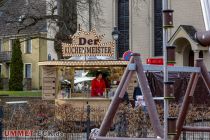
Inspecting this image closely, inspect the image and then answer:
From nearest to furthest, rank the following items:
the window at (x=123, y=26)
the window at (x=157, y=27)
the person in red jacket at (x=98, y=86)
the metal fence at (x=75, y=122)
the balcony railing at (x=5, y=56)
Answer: the metal fence at (x=75, y=122) < the person in red jacket at (x=98, y=86) < the window at (x=157, y=27) < the window at (x=123, y=26) < the balcony railing at (x=5, y=56)

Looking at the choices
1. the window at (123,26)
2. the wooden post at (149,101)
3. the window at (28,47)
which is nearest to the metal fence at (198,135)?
the wooden post at (149,101)

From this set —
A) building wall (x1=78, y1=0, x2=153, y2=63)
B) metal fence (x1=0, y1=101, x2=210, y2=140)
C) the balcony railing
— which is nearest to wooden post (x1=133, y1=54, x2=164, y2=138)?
metal fence (x1=0, y1=101, x2=210, y2=140)

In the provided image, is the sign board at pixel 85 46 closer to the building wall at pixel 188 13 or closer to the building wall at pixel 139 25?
the building wall at pixel 188 13

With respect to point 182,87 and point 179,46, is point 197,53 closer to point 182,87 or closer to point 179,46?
point 179,46

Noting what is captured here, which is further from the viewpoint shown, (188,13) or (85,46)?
(188,13)

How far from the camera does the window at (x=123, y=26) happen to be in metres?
43.8

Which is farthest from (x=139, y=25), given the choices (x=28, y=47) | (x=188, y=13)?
(x=28, y=47)

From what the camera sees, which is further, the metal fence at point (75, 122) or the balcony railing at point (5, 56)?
the balcony railing at point (5, 56)

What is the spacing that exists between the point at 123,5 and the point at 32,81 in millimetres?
24928

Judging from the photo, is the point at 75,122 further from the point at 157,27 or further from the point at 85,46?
the point at 157,27

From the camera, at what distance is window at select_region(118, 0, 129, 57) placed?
4384 cm

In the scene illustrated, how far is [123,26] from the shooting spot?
145 ft

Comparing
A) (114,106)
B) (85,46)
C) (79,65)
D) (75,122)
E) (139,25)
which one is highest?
(139,25)

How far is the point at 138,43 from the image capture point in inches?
1684
